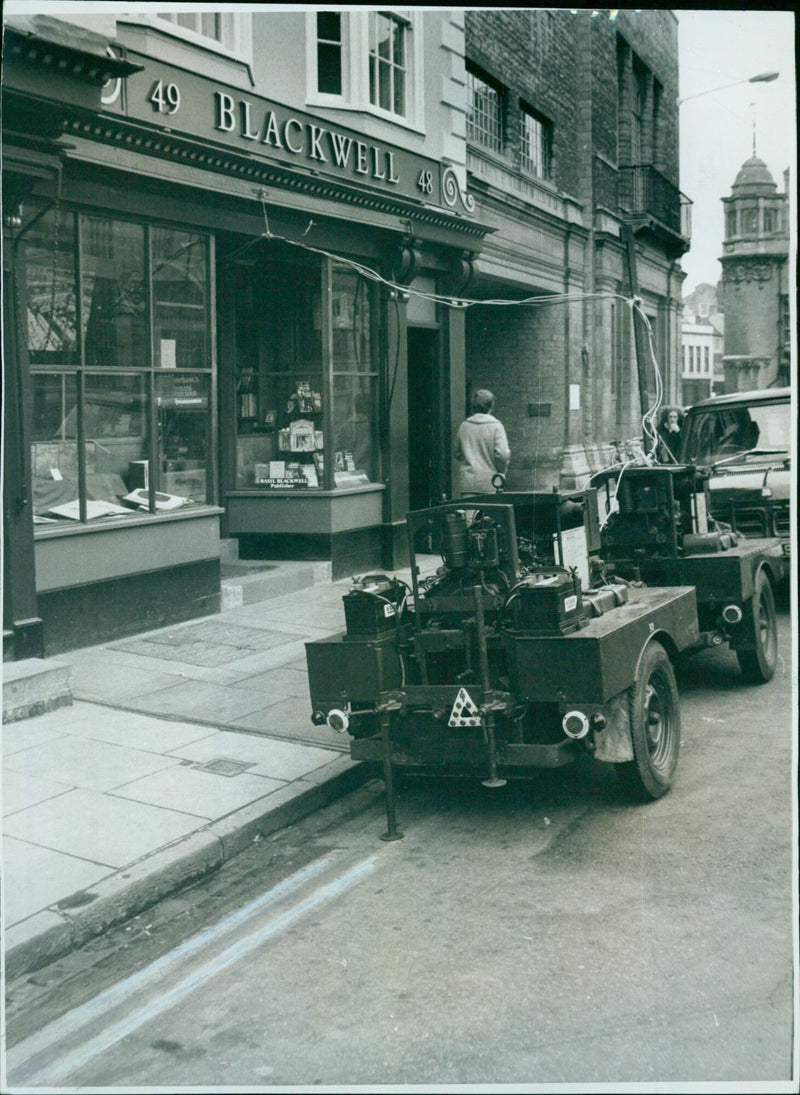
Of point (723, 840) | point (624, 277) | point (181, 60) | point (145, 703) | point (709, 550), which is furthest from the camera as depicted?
point (624, 277)

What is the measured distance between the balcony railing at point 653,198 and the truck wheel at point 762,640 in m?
2.75

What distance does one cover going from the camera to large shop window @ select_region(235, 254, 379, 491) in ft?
38.7

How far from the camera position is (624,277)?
1266 centimetres

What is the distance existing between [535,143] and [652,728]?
10.3m

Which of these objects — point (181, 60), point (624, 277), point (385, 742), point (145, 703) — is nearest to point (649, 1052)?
point (385, 742)

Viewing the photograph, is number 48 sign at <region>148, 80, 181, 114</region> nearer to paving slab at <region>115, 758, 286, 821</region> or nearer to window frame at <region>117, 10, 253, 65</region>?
window frame at <region>117, 10, 253, 65</region>

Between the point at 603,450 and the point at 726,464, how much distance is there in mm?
2663

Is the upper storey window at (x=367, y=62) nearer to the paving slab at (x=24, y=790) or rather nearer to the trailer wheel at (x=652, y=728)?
the trailer wheel at (x=652, y=728)

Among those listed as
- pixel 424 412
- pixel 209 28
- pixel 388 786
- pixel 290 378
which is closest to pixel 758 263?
pixel 388 786

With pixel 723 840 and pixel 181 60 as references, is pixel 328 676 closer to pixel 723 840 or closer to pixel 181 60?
pixel 723 840

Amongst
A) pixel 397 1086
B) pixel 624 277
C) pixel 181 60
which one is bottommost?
pixel 397 1086

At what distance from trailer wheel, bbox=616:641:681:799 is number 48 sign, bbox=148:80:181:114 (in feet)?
19.7

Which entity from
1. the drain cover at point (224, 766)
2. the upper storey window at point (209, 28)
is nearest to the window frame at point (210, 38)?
the upper storey window at point (209, 28)

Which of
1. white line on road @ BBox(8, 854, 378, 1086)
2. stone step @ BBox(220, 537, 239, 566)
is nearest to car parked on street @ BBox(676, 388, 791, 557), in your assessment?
stone step @ BBox(220, 537, 239, 566)
